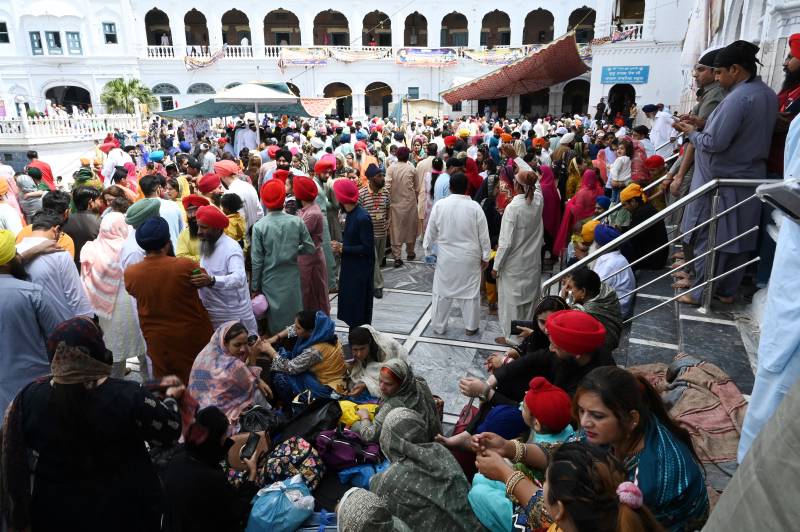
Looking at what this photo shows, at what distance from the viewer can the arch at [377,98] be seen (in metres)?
30.8

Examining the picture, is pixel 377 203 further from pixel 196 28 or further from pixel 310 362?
pixel 196 28

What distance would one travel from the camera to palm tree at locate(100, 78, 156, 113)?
24.8 meters

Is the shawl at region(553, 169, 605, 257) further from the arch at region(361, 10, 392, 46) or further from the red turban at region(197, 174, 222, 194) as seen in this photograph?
the arch at region(361, 10, 392, 46)

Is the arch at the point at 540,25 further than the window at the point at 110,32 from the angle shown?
Yes

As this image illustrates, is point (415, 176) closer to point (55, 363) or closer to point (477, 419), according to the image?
point (477, 419)

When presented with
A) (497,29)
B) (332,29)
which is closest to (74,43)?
(332,29)

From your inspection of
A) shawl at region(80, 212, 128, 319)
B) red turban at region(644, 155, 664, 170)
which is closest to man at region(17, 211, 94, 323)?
shawl at region(80, 212, 128, 319)

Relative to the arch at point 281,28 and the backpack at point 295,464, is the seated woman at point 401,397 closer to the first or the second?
the backpack at point 295,464

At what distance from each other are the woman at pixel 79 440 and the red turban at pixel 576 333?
5.66 ft

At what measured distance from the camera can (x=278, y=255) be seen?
4113 mm

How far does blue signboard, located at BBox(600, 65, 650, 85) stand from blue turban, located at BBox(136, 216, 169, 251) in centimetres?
1947

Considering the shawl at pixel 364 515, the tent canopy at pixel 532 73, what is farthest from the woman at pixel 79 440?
the tent canopy at pixel 532 73

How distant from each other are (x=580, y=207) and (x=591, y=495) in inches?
191

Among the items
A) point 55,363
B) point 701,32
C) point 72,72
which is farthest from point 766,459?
point 72,72
